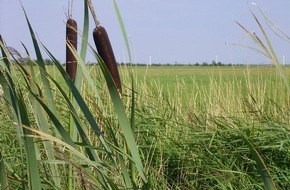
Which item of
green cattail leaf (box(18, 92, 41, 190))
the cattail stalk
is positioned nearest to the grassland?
the cattail stalk

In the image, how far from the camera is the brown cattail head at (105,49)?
2.99 feet

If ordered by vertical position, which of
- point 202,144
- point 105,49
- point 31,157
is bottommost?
point 202,144

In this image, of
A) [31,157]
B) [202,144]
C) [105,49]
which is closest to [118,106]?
[31,157]

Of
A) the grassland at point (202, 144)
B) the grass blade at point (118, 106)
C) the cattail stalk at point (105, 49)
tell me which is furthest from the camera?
the grassland at point (202, 144)

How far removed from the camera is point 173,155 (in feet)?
6.79

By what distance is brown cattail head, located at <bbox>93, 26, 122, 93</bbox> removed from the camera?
911mm

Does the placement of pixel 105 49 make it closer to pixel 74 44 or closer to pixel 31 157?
pixel 74 44

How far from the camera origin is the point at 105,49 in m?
0.91

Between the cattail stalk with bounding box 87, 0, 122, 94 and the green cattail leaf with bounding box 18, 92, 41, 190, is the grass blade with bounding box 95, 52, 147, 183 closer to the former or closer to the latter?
the green cattail leaf with bounding box 18, 92, 41, 190

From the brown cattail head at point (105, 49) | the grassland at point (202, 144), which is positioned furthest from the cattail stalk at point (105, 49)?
the grassland at point (202, 144)

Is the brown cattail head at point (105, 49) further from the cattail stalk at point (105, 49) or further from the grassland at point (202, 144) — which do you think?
the grassland at point (202, 144)

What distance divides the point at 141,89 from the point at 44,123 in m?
2.09

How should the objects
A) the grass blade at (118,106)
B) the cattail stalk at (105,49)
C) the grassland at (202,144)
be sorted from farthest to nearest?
1. the grassland at (202,144)
2. the cattail stalk at (105,49)
3. the grass blade at (118,106)

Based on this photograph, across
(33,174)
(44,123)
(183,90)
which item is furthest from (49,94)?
(183,90)
